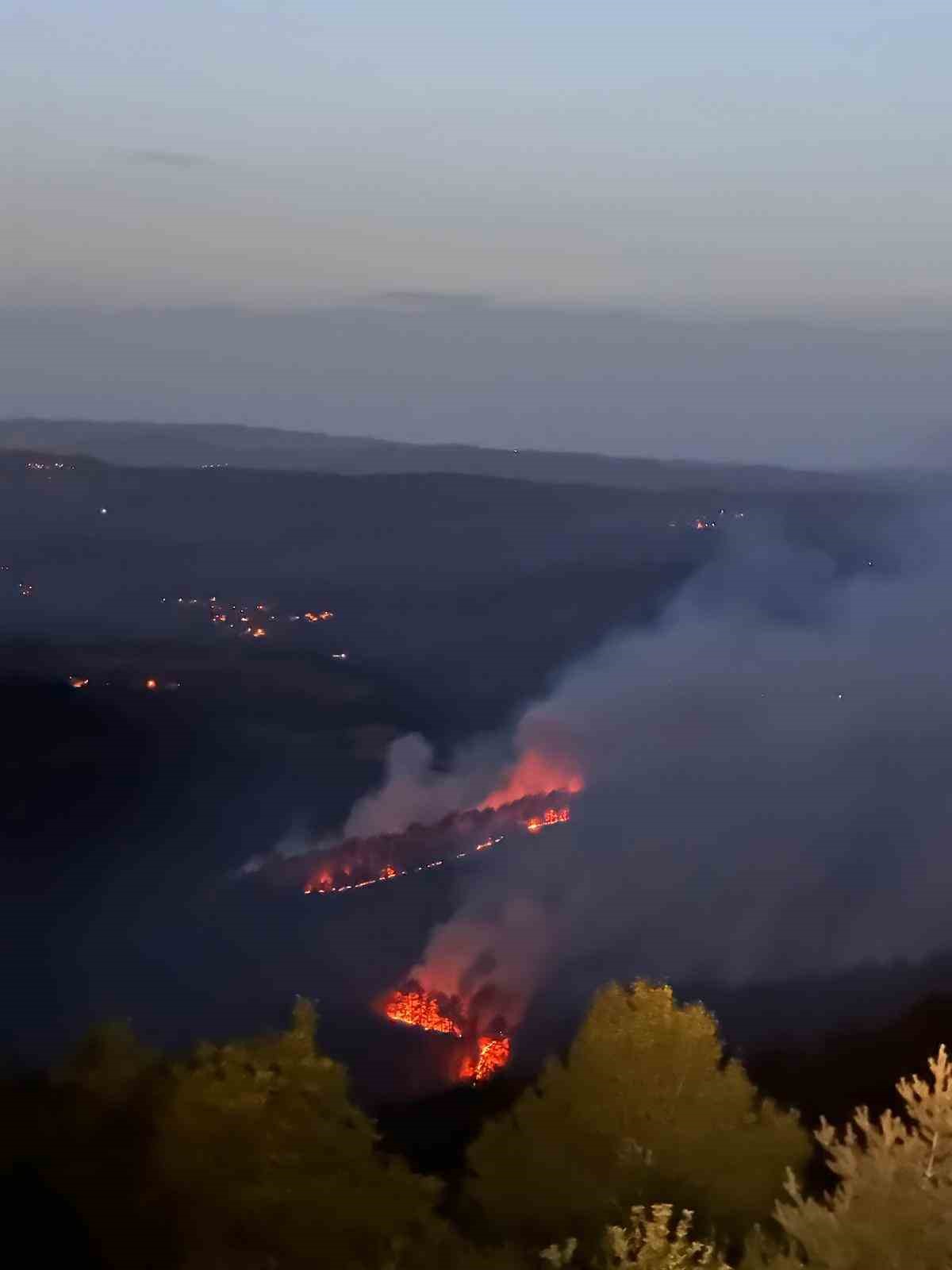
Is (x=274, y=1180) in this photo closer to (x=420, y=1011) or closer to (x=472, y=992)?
(x=420, y=1011)

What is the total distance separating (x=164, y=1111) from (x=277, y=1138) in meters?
5.72

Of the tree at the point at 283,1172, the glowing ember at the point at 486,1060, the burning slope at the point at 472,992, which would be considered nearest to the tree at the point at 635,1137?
the tree at the point at 283,1172

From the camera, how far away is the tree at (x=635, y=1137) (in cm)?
3397

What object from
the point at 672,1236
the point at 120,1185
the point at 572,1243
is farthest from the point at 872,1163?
the point at 120,1185

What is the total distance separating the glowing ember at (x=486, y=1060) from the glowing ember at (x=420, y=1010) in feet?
14.0

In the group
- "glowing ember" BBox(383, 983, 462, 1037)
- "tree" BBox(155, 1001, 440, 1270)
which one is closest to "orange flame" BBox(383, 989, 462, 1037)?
"glowing ember" BBox(383, 983, 462, 1037)

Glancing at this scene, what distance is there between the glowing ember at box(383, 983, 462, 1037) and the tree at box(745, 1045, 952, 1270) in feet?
468

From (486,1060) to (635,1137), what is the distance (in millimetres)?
120396

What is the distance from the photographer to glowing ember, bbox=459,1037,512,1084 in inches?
5758

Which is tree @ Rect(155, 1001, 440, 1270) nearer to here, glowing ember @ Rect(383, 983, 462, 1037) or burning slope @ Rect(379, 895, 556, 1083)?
burning slope @ Rect(379, 895, 556, 1083)

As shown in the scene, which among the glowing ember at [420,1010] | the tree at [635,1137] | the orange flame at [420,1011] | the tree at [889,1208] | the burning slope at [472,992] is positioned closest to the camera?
the tree at [889,1208]

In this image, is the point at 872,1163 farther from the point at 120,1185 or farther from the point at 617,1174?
the point at 120,1185

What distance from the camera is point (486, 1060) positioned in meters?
152

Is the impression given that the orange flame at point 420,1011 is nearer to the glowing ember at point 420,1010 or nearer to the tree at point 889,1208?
the glowing ember at point 420,1010
